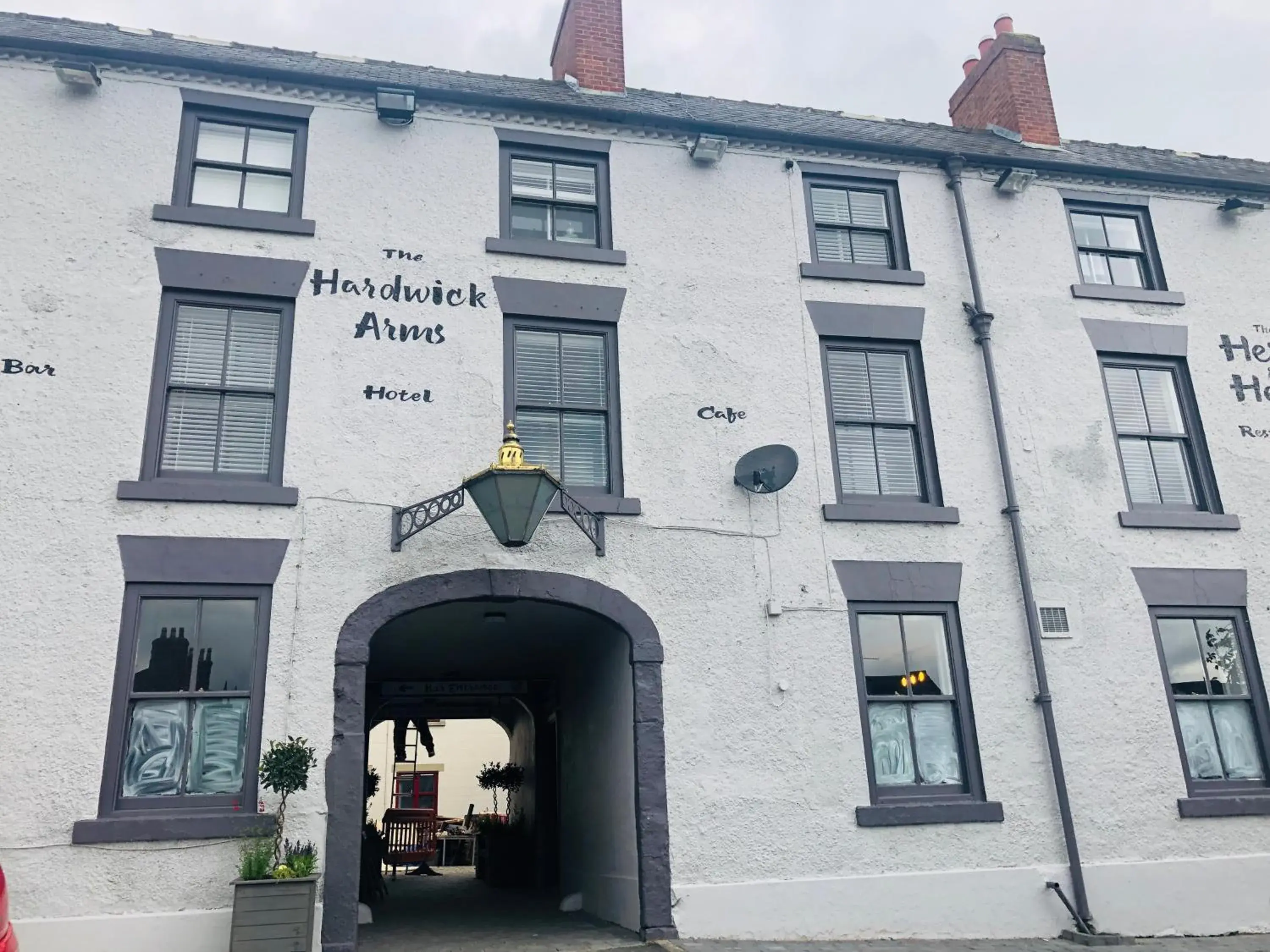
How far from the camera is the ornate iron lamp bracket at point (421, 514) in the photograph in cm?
896

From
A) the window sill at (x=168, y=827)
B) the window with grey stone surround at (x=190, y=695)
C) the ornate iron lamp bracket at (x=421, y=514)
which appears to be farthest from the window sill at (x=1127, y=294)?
the window sill at (x=168, y=827)

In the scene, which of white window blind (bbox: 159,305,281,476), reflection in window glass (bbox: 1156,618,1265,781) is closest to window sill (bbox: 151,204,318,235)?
white window blind (bbox: 159,305,281,476)

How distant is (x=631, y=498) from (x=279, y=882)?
4366 millimetres

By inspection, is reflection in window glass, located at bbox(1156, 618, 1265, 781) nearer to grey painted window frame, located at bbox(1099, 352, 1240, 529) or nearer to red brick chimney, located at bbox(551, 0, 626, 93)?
grey painted window frame, located at bbox(1099, 352, 1240, 529)

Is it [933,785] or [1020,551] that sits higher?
[1020,551]

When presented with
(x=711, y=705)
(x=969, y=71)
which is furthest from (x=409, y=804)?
(x=969, y=71)

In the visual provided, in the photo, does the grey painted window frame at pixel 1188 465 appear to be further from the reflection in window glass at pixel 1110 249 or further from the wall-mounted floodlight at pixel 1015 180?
the wall-mounted floodlight at pixel 1015 180

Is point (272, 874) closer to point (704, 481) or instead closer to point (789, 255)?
point (704, 481)

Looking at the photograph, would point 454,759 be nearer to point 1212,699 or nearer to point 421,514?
point 421,514

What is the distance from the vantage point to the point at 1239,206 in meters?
12.5

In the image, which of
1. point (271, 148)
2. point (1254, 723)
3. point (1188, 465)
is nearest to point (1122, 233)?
point (1188, 465)

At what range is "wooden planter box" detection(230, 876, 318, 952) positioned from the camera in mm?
7461

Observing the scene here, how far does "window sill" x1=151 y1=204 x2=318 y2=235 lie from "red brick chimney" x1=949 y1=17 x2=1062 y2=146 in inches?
377

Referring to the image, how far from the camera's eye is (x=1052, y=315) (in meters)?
11.5
